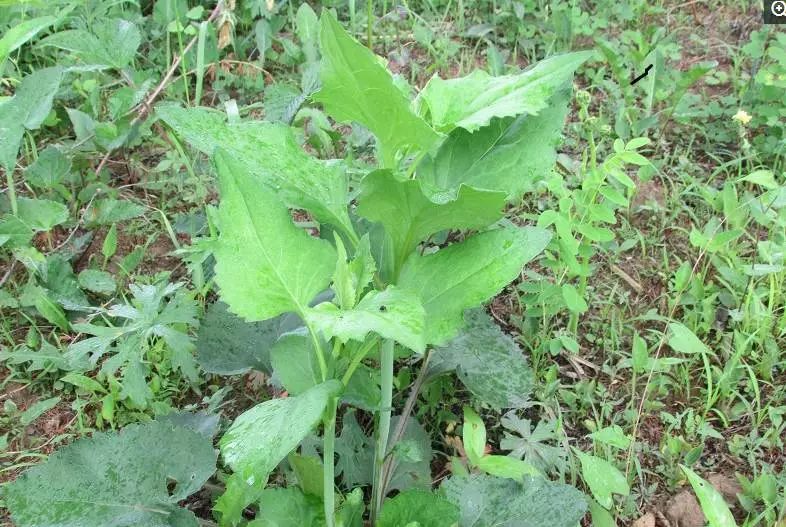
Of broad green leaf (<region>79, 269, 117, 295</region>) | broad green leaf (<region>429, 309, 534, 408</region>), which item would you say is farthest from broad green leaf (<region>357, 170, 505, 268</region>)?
broad green leaf (<region>79, 269, 117, 295</region>)

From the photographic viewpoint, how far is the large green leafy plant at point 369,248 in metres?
1.32

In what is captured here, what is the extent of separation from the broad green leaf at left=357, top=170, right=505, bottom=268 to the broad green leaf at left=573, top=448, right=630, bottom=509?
775 millimetres

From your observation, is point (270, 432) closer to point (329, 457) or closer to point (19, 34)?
point (329, 457)

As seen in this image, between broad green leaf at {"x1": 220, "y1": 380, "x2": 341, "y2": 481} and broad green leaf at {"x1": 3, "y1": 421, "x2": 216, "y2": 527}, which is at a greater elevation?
broad green leaf at {"x1": 220, "y1": 380, "x2": 341, "y2": 481}

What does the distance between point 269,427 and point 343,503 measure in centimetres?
59

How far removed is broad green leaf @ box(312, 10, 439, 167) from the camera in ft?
4.21

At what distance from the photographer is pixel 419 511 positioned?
1673mm

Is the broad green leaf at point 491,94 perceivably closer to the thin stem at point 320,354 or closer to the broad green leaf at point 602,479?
the thin stem at point 320,354

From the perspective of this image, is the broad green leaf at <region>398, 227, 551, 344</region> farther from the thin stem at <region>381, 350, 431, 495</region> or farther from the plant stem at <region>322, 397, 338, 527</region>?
the thin stem at <region>381, 350, 431, 495</region>

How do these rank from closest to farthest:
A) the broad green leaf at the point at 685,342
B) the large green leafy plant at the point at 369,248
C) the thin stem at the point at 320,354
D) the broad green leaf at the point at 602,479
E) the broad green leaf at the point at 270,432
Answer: the broad green leaf at the point at 270,432
the large green leafy plant at the point at 369,248
the thin stem at the point at 320,354
the broad green leaf at the point at 602,479
the broad green leaf at the point at 685,342

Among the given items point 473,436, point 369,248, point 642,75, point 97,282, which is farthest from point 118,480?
point 642,75

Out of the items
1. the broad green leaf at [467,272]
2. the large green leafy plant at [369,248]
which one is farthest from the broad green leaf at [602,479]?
the broad green leaf at [467,272]

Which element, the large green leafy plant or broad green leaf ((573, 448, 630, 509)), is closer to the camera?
the large green leafy plant

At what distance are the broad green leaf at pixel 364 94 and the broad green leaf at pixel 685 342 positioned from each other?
1091mm
